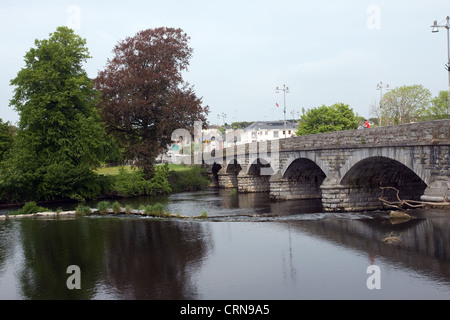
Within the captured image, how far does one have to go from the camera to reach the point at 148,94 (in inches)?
1747

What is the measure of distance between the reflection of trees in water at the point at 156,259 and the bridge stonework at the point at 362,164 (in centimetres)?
943

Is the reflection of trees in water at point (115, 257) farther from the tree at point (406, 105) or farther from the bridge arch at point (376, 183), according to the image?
the tree at point (406, 105)

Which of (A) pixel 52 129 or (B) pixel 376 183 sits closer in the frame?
(B) pixel 376 183

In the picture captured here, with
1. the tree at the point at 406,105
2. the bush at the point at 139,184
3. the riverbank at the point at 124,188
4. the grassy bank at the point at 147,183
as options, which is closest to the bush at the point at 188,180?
the grassy bank at the point at 147,183

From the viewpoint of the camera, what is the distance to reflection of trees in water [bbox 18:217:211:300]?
1268cm

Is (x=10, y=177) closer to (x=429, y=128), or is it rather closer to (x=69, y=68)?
(x=69, y=68)

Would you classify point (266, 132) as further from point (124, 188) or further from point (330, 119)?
point (124, 188)

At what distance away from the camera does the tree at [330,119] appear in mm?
61125

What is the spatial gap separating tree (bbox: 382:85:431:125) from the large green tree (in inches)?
1306

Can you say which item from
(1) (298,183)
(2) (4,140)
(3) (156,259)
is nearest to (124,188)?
(2) (4,140)

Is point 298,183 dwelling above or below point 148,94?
below

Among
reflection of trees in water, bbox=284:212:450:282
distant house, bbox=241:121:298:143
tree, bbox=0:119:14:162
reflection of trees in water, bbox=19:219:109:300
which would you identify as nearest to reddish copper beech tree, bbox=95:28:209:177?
tree, bbox=0:119:14:162

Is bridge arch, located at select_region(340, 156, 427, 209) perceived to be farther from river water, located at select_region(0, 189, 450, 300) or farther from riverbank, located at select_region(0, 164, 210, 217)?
riverbank, located at select_region(0, 164, 210, 217)

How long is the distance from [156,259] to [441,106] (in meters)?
44.5
